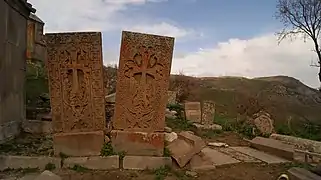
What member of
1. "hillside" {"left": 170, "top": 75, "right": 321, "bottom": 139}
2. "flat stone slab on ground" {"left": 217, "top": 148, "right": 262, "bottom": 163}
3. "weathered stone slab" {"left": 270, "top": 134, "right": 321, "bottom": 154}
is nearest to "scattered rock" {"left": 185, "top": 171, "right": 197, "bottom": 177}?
"flat stone slab on ground" {"left": 217, "top": 148, "right": 262, "bottom": 163}

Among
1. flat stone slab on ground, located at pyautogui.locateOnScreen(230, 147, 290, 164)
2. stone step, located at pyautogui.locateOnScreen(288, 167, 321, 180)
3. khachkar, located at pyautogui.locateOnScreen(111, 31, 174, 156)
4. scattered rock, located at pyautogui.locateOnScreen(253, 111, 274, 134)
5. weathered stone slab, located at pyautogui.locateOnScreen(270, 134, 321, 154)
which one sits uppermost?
khachkar, located at pyautogui.locateOnScreen(111, 31, 174, 156)

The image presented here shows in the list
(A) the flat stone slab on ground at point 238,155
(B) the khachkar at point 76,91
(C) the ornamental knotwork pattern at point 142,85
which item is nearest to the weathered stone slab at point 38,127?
(B) the khachkar at point 76,91

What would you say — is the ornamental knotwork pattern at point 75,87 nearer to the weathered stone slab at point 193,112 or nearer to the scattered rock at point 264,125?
the scattered rock at point 264,125

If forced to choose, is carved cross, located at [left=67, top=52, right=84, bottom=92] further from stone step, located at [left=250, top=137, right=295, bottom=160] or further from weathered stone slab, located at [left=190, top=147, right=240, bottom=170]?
stone step, located at [left=250, top=137, right=295, bottom=160]

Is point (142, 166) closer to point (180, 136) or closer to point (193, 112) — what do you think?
point (180, 136)

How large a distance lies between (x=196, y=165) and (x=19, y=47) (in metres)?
5.16

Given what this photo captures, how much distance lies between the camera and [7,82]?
7.61 metres

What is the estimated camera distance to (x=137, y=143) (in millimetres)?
5926

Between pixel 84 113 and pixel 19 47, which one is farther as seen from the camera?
pixel 19 47

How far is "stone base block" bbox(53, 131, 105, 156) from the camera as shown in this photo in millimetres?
5871

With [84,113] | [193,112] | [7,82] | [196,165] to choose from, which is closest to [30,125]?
[7,82]

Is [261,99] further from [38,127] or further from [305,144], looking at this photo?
[38,127]

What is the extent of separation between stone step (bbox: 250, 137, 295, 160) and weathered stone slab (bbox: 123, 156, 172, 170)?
8.71 ft

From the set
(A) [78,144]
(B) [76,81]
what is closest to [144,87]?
(B) [76,81]
